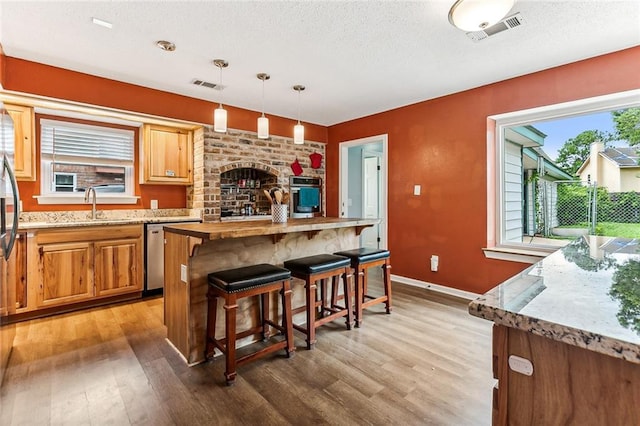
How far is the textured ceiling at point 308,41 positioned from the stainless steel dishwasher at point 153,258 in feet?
5.37

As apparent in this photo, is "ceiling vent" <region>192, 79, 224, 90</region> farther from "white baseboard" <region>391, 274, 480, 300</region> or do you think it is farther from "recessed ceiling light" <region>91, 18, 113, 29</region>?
"white baseboard" <region>391, 274, 480, 300</region>

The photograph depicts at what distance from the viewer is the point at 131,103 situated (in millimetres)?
3451

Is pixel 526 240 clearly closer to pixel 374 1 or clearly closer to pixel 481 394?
pixel 481 394

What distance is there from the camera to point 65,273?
10.2 ft

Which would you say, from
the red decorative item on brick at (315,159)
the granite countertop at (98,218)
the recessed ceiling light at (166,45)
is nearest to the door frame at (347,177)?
the red decorative item on brick at (315,159)

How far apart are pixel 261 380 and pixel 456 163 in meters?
3.11

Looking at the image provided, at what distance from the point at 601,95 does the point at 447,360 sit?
8.79ft

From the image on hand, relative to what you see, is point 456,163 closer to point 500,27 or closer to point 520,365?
point 500,27

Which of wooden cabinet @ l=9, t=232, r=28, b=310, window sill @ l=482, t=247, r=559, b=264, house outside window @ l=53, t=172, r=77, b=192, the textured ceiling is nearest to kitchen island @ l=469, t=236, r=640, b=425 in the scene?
the textured ceiling

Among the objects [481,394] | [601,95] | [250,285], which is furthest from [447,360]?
[601,95]

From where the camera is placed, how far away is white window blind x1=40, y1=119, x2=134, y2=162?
3.55 metres

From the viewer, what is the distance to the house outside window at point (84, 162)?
3.54 metres

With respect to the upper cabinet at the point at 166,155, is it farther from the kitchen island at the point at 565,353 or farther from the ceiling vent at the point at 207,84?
the kitchen island at the point at 565,353

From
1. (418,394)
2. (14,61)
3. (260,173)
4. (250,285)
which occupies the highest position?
(14,61)
